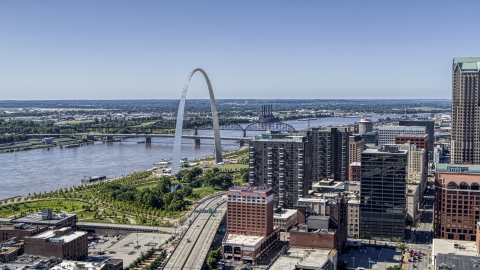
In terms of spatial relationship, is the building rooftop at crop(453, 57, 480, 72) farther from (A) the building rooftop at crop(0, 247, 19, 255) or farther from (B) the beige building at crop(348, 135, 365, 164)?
(A) the building rooftop at crop(0, 247, 19, 255)

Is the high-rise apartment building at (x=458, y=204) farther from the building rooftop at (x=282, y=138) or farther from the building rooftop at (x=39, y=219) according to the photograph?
the building rooftop at (x=39, y=219)

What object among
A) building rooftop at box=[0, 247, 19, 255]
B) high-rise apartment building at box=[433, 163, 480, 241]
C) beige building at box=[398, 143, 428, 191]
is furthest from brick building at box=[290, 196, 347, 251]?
beige building at box=[398, 143, 428, 191]

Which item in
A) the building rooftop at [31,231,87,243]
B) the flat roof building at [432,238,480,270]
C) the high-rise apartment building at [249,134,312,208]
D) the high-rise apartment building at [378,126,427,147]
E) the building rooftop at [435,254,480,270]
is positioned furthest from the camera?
the high-rise apartment building at [378,126,427,147]

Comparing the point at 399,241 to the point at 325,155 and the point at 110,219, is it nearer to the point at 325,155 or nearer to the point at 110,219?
the point at 325,155

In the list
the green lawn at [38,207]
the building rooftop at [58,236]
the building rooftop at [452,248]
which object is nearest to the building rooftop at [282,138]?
the building rooftop at [452,248]

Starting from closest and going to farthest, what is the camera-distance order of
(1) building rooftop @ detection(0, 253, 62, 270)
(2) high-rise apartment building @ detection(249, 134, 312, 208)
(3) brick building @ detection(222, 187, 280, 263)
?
(1) building rooftop @ detection(0, 253, 62, 270) < (3) brick building @ detection(222, 187, 280, 263) < (2) high-rise apartment building @ detection(249, 134, 312, 208)

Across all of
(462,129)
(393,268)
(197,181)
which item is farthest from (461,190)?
(197,181)
